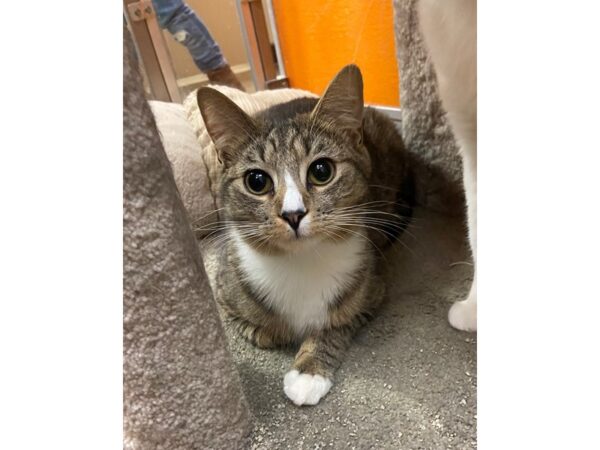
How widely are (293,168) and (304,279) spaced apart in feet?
0.84

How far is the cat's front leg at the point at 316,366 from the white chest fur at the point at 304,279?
0.14 feet

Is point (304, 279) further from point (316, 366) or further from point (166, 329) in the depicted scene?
point (166, 329)

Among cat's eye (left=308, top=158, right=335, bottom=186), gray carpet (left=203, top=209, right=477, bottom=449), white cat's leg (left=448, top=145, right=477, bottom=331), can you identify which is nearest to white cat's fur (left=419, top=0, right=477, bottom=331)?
white cat's leg (left=448, top=145, right=477, bottom=331)

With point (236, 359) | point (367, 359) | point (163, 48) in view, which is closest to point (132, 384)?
point (236, 359)

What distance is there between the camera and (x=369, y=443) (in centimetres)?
76

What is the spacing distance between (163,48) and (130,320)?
154 cm

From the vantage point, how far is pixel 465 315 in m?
0.94

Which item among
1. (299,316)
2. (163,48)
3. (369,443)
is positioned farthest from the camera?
(163,48)

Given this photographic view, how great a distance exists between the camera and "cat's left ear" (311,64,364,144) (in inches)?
35.3

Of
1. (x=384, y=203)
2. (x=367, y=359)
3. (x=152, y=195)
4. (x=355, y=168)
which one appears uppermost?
(x=152, y=195)

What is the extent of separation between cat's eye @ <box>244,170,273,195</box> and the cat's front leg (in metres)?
0.34

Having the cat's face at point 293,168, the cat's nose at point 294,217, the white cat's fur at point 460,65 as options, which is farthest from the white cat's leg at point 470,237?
the cat's nose at point 294,217

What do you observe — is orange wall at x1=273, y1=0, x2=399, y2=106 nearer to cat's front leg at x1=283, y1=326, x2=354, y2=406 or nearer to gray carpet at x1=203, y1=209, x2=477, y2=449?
gray carpet at x1=203, y1=209, x2=477, y2=449

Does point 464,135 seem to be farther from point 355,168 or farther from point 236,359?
point 236,359
